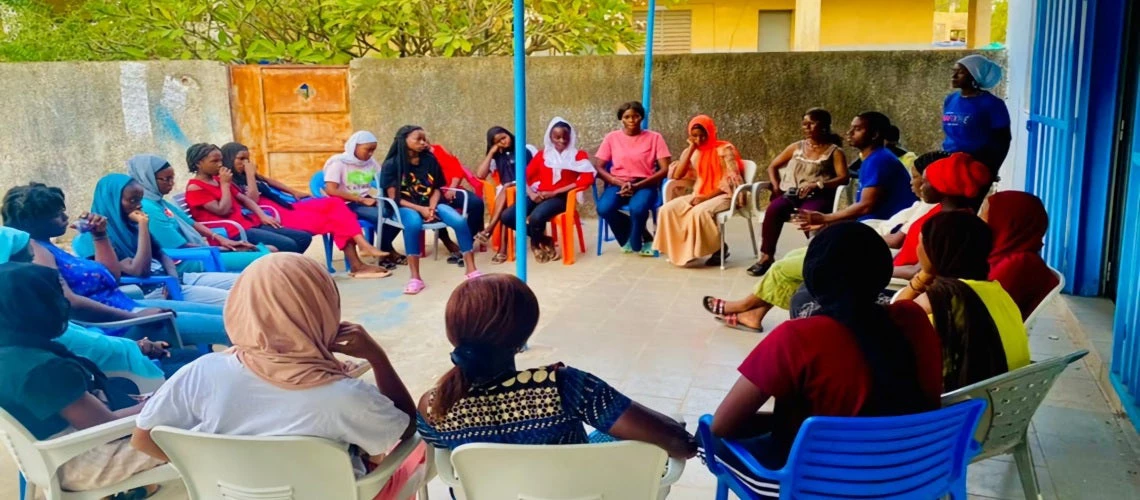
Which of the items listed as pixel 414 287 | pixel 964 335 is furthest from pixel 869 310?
pixel 414 287

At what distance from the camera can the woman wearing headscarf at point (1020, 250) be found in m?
2.94

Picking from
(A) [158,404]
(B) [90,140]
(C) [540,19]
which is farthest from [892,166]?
(B) [90,140]

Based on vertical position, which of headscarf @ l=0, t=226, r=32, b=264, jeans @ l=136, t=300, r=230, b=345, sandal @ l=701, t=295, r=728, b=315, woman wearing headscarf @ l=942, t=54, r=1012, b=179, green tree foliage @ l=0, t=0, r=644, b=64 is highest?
green tree foliage @ l=0, t=0, r=644, b=64

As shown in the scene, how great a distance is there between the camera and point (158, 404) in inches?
76.6

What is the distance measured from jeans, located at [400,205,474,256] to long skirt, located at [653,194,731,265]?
1.34 m

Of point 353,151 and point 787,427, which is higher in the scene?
point 353,151

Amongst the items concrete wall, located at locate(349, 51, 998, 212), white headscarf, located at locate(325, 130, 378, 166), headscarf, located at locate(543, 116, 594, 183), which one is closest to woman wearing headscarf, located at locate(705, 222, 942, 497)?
headscarf, located at locate(543, 116, 594, 183)

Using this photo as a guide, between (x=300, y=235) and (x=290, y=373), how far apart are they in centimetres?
393

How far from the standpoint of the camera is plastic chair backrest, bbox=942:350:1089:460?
2.12m

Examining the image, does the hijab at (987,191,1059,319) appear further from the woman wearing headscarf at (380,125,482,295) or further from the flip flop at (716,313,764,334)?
the woman wearing headscarf at (380,125,482,295)

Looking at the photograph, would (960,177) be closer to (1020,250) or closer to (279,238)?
(1020,250)

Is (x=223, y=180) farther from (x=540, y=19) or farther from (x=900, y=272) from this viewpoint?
(x=540, y=19)

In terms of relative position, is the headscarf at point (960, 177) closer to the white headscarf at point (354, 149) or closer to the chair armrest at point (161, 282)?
the chair armrest at point (161, 282)

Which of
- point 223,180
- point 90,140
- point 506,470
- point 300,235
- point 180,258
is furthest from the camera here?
point 90,140
